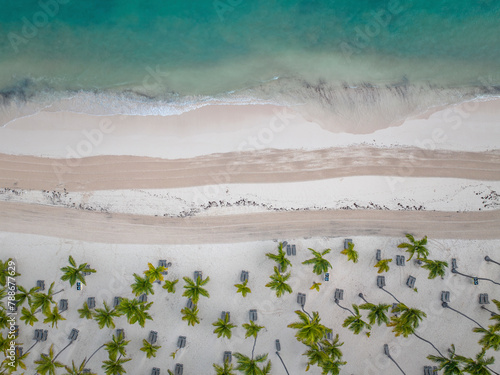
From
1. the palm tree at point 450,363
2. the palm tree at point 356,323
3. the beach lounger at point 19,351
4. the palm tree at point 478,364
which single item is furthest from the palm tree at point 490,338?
the beach lounger at point 19,351

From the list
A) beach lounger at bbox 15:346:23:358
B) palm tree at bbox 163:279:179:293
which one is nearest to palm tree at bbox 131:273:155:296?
palm tree at bbox 163:279:179:293

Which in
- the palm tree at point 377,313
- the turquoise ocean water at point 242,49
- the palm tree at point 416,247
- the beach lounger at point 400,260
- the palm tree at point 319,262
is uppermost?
the turquoise ocean water at point 242,49

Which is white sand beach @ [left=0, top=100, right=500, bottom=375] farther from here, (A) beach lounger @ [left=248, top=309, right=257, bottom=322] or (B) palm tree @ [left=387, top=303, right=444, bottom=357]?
(B) palm tree @ [left=387, top=303, right=444, bottom=357]

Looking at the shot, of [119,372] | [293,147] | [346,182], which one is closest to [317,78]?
[293,147]

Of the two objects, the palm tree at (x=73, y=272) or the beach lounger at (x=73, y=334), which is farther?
the beach lounger at (x=73, y=334)

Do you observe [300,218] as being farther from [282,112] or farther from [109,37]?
[109,37]

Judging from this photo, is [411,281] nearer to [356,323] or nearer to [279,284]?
[356,323]

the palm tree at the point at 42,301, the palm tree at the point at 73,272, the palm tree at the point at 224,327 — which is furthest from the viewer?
the palm tree at the point at 224,327

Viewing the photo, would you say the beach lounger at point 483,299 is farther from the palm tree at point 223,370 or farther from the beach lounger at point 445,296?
the palm tree at point 223,370
